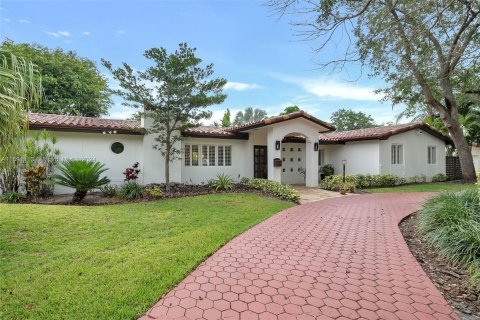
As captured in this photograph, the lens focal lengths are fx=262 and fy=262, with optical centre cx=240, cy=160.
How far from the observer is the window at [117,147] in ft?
42.3

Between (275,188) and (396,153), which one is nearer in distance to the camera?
(275,188)

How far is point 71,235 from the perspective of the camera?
19.7 feet

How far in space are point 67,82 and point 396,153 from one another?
2899cm

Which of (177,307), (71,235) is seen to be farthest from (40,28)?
(177,307)

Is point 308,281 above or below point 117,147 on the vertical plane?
below

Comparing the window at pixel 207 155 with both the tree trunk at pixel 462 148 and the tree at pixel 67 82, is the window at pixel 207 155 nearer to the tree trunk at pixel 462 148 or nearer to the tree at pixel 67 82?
the tree at pixel 67 82

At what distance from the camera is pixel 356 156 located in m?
18.8

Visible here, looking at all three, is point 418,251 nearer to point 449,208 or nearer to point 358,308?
point 449,208

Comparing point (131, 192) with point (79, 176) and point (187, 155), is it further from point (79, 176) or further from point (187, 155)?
point (187, 155)

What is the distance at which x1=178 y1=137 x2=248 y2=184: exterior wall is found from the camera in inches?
577

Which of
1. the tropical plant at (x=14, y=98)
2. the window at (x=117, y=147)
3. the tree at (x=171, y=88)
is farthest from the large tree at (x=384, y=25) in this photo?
the window at (x=117, y=147)

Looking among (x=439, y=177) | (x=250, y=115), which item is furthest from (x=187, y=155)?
(x=250, y=115)

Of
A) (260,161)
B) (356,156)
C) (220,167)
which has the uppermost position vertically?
(356,156)

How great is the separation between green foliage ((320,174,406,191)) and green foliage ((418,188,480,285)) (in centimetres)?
727
